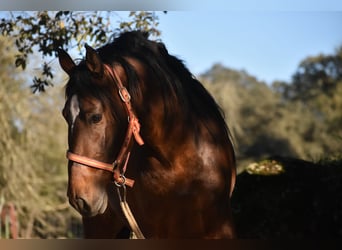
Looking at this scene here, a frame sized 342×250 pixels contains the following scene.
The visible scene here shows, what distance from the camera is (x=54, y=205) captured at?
7973 mm

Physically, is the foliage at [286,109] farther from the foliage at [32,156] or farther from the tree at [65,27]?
the foliage at [32,156]

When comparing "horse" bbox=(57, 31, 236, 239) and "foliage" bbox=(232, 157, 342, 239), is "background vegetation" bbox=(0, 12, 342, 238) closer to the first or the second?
"foliage" bbox=(232, 157, 342, 239)

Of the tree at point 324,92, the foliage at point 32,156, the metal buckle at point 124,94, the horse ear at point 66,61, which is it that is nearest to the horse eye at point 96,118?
the metal buckle at point 124,94

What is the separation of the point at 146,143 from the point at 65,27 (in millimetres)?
1178

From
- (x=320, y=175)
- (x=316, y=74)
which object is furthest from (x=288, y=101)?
(x=320, y=175)

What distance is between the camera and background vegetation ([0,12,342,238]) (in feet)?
10.6

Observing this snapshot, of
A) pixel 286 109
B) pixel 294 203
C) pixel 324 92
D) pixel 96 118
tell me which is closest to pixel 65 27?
pixel 96 118

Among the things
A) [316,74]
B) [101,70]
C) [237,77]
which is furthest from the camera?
[237,77]

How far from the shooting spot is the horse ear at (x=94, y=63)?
221 centimetres

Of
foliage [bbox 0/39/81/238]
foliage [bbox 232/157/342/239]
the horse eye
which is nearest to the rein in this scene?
the horse eye

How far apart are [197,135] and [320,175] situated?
1.36m

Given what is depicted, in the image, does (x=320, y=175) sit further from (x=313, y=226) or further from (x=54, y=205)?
(x=54, y=205)

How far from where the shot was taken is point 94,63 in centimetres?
223

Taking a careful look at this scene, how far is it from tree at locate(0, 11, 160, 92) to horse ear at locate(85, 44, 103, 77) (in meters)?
0.95
